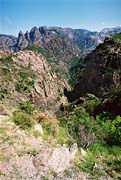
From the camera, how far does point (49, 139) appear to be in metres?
27.9

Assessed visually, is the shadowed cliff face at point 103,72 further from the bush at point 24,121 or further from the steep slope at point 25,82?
the bush at point 24,121

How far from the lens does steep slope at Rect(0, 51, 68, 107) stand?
502 ft

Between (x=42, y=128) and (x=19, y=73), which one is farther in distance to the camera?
(x=19, y=73)

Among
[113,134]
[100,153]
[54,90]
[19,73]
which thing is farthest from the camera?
[54,90]

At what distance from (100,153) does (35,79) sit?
503ft

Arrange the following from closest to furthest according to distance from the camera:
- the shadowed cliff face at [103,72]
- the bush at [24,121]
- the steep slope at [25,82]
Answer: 1. the bush at [24,121]
2. the shadowed cliff face at [103,72]
3. the steep slope at [25,82]

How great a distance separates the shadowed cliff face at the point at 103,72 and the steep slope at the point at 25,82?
17.0 meters

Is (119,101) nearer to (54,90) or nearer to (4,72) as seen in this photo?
(4,72)

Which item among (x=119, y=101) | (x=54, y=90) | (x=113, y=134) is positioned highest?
(x=113, y=134)

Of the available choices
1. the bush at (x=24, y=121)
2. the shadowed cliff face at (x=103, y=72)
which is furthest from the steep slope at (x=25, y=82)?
the bush at (x=24, y=121)

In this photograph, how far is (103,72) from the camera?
15275cm

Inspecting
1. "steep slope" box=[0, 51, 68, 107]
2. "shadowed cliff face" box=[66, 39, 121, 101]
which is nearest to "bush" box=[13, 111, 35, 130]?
"shadowed cliff face" box=[66, 39, 121, 101]

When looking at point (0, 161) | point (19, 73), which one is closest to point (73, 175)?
point (0, 161)

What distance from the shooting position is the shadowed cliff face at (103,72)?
474ft
